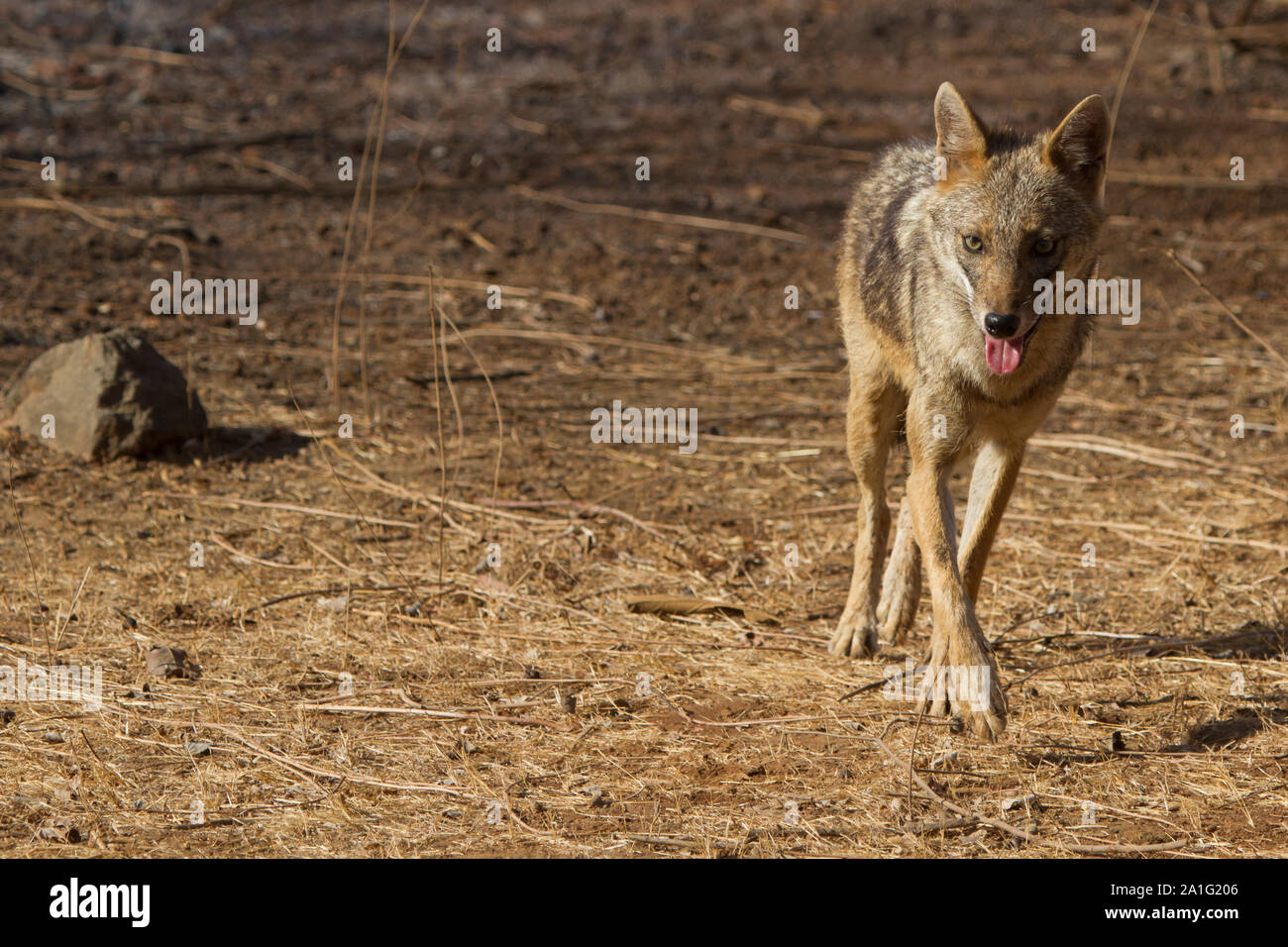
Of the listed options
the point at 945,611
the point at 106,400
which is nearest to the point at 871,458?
the point at 945,611

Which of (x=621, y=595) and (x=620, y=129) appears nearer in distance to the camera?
(x=621, y=595)

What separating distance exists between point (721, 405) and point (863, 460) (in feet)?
9.37

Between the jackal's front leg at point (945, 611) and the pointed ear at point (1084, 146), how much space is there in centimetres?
105

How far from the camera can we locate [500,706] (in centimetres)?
544

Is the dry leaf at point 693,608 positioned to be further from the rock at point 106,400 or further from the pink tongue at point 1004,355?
the rock at point 106,400

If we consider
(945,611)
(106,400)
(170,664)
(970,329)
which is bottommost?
(170,664)

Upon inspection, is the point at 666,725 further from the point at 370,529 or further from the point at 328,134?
the point at 328,134

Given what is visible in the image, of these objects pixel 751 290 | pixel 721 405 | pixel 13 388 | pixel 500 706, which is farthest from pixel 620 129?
pixel 500 706

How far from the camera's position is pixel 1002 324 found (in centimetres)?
498

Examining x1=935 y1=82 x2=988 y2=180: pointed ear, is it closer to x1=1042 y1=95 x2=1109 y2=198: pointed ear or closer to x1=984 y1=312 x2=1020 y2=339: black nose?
x1=1042 y1=95 x2=1109 y2=198: pointed ear

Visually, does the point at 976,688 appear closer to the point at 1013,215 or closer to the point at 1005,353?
the point at 1005,353

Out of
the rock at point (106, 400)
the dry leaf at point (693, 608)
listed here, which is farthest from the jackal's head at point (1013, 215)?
the rock at point (106, 400)

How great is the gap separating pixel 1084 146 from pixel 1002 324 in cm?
90

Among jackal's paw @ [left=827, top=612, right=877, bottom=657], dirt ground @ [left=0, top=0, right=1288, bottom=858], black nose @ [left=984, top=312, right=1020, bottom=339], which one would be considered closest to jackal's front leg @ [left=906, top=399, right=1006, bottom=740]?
dirt ground @ [left=0, top=0, right=1288, bottom=858]
